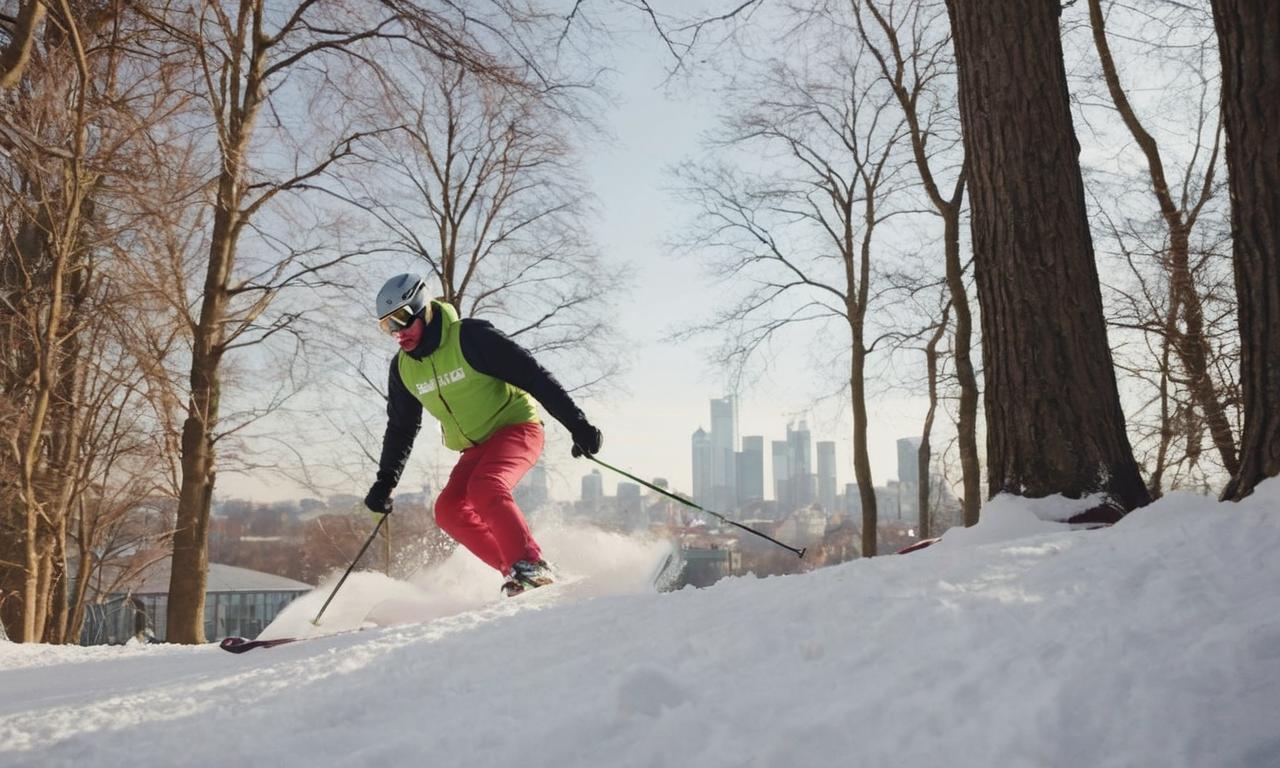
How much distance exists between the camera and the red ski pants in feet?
16.7

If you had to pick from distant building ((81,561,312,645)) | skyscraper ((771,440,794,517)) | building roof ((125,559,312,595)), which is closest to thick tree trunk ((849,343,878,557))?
distant building ((81,561,312,645))

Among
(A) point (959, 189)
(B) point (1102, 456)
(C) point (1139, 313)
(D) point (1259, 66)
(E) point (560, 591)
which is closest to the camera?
(D) point (1259, 66)

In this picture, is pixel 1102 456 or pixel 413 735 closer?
pixel 413 735

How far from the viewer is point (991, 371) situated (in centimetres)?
448

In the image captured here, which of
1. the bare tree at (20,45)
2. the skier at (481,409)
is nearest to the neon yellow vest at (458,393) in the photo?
the skier at (481,409)

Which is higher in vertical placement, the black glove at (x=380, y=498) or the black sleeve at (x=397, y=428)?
the black sleeve at (x=397, y=428)

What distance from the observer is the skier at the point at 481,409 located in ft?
16.9

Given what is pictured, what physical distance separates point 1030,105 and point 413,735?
4135mm

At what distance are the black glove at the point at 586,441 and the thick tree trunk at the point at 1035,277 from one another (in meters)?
2.22

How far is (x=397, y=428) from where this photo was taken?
6.00 metres

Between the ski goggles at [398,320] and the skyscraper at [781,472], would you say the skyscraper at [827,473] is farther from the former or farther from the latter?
the ski goggles at [398,320]

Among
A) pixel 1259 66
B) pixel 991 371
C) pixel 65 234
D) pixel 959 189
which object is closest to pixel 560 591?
Result: pixel 991 371

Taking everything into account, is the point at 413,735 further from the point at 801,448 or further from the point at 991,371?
the point at 801,448

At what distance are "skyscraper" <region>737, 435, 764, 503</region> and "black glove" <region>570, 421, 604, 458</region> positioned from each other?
64.9m
